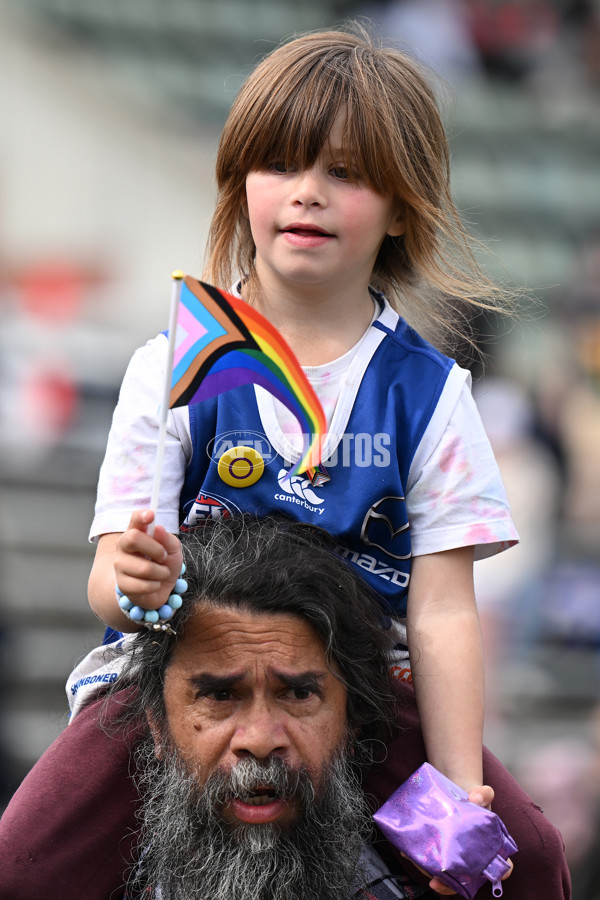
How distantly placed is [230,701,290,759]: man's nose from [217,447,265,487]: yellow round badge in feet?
1.49

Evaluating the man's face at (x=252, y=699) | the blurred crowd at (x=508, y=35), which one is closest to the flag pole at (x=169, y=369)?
the man's face at (x=252, y=699)

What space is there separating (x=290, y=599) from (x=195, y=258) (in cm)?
923

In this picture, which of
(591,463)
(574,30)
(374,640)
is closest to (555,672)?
(591,463)

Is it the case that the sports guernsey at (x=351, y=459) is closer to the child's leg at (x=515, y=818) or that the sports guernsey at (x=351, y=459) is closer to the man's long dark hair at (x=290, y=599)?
the man's long dark hair at (x=290, y=599)

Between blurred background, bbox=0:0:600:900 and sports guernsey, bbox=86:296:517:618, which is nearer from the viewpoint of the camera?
sports guernsey, bbox=86:296:517:618

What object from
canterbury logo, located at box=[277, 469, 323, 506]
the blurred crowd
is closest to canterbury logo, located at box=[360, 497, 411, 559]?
canterbury logo, located at box=[277, 469, 323, 506]

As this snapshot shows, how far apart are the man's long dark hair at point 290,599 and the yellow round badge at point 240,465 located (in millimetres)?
109

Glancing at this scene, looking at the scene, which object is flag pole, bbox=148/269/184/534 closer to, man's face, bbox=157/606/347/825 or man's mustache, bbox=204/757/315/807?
man's face, bbox=157/606/347/825

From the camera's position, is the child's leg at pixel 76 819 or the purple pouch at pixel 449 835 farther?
the child's leg at pixel 76 819

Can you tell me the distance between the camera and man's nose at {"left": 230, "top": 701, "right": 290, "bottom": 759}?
2496 millimetres

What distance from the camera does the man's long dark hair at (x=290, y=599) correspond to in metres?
2.64

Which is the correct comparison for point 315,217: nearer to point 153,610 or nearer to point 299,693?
point 153,610

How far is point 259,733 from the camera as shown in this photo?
2506 mm

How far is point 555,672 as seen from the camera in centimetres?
797
